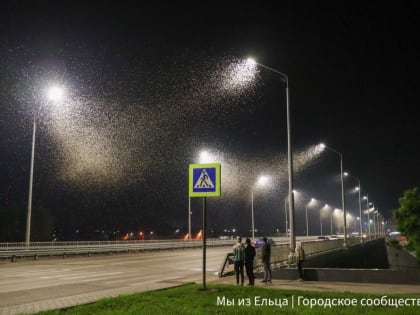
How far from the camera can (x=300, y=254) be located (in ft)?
51.4

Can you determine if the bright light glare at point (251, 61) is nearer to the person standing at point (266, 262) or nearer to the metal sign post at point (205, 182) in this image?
the person standing at point (266, 262)

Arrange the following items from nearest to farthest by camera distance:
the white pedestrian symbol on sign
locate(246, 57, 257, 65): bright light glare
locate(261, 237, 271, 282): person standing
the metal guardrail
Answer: the white pedestrian symbol on sign
locate(261, 237, 271, 282): person standing
locate(246, 57, 257, 65): bright light glare
the metal guardrail

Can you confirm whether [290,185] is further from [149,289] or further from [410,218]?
[149,289]

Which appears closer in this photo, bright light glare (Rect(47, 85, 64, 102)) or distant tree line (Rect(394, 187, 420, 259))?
distant tree line (Rect(394, 187, 420, 259))

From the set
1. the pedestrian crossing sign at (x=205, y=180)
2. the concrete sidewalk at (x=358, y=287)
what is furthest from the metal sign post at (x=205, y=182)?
the concrete sidewalk at (x=358, y=287)

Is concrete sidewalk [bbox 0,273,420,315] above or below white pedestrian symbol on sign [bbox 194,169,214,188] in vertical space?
below

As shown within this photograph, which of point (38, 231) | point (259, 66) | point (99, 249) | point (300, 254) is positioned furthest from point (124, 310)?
point (38, 231)

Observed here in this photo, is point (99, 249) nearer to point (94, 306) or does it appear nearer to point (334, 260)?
point (334, 260)

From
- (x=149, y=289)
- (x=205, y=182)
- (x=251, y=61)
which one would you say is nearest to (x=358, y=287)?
(x=205, y=182)

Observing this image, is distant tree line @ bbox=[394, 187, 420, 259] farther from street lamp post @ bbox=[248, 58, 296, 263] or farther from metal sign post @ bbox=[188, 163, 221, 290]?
metal sign post @ bbox=[188, 163, 221, 290]

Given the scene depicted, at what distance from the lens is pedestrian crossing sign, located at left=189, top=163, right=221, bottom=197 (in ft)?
38.8

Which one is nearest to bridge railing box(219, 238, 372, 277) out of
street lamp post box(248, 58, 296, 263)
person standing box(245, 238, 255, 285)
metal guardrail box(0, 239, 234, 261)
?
street lamp post box(248, 58, 296, 263)

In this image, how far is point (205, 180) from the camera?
1195 centimetres

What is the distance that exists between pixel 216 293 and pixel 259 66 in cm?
1150
